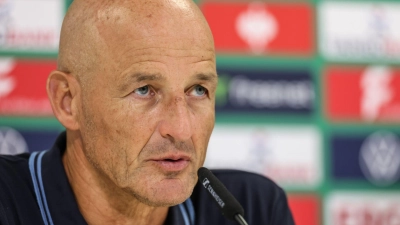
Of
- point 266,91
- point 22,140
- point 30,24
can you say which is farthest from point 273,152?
point 30,24

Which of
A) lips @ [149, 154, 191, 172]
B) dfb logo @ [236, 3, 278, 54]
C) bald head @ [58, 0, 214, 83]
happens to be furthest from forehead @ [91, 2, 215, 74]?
dfb logo @ [236, 3, 278, 54]

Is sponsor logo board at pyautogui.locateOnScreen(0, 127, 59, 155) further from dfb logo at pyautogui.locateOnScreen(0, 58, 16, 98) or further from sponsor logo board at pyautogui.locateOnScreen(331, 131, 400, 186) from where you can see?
sponsor logo board at pyautogui.locateOnScreen(331, 131, 400, 186)

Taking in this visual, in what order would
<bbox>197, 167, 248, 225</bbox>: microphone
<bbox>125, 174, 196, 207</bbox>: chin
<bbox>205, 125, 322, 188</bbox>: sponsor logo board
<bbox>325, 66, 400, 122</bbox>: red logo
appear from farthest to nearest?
<bbox>325, 66, 400, 122</bbox>: red logo → <bbox>205, 125, 322, 188</bbox>: sponsor logo board → <bbox>125, 174, 196, 207</bbox>: chin → <bbox>197, 167, 248, 225</bbox>: microphone

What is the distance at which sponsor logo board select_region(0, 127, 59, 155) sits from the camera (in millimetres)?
3055

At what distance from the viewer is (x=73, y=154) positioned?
1.72 metres

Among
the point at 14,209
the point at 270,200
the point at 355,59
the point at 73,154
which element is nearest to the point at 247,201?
the point at 270,200

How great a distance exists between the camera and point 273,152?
3227mm

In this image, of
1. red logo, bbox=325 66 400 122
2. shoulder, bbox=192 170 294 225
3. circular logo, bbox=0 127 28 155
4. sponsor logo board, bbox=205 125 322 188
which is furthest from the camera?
red logo, bbox=325 66 400 122

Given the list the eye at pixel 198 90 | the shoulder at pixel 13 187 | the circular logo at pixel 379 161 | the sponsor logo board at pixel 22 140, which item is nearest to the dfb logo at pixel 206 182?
the eye at pixel 198 90

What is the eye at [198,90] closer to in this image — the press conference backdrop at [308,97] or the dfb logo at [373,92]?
the press conference backdrop at [308,97]

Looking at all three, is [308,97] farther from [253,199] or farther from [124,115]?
[124,115]

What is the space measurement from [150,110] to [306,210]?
1953 millimetres

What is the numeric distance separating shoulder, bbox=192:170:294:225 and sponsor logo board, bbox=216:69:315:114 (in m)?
1.27

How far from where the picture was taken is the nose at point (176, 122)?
1.48 m
